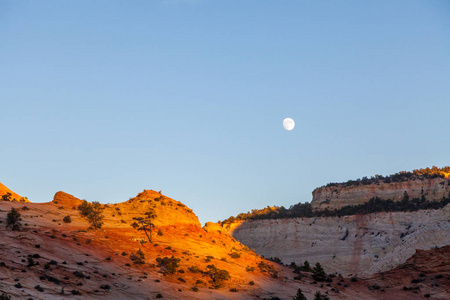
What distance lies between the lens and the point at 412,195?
283 ft

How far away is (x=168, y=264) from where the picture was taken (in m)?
40.7

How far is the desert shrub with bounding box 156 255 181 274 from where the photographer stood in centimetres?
4041

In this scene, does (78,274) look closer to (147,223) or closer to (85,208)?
(85,208)

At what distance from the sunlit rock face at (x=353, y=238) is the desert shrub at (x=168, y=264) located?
35.1 metres

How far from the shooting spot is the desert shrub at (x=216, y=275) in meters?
40.9

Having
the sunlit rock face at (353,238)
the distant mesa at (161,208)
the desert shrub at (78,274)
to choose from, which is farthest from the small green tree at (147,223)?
the sunlit rock face at (353,238)

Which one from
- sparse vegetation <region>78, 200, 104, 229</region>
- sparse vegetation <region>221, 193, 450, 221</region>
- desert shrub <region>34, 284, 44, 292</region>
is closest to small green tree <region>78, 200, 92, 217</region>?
sparse vegetation <region>78, 200, 104, 229</region>

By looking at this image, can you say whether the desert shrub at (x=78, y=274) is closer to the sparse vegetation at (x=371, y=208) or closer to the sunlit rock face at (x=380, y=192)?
the sparse vegetation at (x=371, y=208)

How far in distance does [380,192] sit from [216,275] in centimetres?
5894

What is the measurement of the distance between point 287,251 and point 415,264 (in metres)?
27.8

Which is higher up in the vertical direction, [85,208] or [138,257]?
[85,208]

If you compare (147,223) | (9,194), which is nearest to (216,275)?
(147,223)

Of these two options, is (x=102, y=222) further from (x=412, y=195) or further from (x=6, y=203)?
(x=412, y=195)

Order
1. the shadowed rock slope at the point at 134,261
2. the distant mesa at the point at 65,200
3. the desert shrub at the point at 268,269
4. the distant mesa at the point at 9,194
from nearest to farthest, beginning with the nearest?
the shadowed rock slope at the point at 134,261
the desert shrub at the point at 268,269
the distant mesa at the point at 65,200
the distant mesa at the point at 9,194
